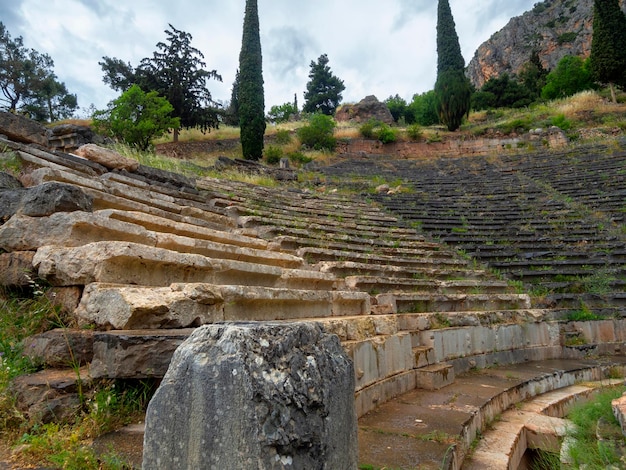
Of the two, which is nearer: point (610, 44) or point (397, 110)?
point (610, 44)

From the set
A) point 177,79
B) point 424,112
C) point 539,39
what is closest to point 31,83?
point 177,79

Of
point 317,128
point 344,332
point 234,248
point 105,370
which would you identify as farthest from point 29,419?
point 317,128

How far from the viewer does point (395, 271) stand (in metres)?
6.89

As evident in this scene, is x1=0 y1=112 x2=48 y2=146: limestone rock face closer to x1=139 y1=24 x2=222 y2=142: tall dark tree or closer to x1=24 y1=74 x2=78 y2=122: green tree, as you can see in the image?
x1=139 y1=24 x2=222 y2=142: tall dark tree

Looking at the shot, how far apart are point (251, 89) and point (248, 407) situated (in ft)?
78.6

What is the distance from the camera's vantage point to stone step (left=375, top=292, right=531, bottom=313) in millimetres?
5596

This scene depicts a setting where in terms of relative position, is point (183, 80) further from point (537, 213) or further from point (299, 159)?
point (537, 213)

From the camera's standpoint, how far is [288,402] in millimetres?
1314

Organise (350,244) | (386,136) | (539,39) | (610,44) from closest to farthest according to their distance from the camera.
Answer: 1. (350,244)
2. (386,136)
3. (610,44)
4. (539,39)

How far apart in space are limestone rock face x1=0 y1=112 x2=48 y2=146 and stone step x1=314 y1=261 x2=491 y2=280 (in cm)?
A: 452

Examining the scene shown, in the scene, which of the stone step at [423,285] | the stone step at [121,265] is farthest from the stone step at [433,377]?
the stone step at [121,265]

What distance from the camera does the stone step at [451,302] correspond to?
560 centimetres

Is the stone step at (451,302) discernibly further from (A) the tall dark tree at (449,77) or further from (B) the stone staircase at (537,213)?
(A) the tall dark tree at (449,77)

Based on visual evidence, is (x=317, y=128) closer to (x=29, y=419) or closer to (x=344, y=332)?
(x=344, y=332)
